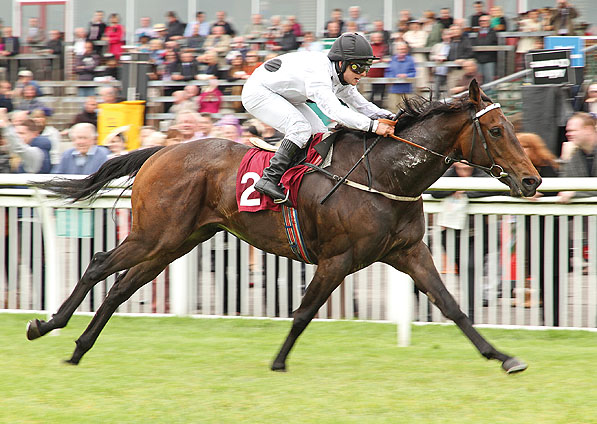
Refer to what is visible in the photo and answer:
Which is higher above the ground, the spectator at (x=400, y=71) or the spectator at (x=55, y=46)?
the spectator at (x=55, y=46)

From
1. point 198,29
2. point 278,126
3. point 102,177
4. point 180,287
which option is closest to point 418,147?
point 278,126

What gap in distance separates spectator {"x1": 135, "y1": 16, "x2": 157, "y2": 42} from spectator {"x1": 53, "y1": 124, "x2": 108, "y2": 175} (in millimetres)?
7042

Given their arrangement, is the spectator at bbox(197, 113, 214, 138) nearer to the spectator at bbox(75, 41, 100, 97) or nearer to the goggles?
the goggles

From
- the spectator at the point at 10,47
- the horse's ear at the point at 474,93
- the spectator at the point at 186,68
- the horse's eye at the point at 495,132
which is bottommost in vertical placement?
the horse's eye at the point at 495,132

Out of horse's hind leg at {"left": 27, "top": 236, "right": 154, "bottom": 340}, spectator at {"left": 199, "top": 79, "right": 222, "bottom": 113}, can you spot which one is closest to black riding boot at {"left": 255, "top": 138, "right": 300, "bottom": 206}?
horse's hind leg at {"left": 27, "top": 236, "right": 154, "bottom": 340}

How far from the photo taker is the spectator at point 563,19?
1112 cm

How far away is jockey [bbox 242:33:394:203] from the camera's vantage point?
5.06 metres

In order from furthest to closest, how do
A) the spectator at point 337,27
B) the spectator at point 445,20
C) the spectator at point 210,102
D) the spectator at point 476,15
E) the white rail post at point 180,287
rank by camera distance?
the spectator at point 337,27, the spectator at point 445,20, the spectator at point 476,15, the spectator at point 210,102, the white rail post at point 180,287

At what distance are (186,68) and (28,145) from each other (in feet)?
14.1

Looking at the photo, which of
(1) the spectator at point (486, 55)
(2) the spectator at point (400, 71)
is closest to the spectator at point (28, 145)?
(2) the spectator at point (400, 71)

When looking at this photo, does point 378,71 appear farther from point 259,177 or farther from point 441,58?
point 259,177

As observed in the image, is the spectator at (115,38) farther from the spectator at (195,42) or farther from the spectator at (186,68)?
the spectator at (186,68)

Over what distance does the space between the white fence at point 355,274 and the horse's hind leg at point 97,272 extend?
100 cm

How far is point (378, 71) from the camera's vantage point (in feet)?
37.6
